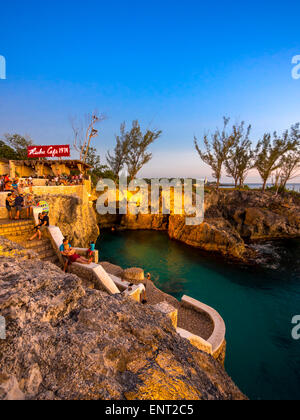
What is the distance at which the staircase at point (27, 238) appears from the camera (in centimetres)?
686

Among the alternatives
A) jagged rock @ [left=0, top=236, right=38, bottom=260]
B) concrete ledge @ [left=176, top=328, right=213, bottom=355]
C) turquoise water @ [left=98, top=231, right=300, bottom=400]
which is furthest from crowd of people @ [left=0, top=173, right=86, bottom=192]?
concrete ledge @ [left=176, top=328, right=213, bottom=355]

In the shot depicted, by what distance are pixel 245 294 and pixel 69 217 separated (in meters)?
14.0

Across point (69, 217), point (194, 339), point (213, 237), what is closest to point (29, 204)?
point (69, 217)

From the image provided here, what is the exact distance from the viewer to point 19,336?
185 cm

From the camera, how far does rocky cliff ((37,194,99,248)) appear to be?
11.7m

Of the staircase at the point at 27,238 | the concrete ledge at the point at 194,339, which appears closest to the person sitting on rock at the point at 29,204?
the staircase at the point at 27,238

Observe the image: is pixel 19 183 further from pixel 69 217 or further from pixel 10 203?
pixel 10 203

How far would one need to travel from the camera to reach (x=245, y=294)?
13.7m

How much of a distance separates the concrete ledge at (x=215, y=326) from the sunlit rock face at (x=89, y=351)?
5.04m

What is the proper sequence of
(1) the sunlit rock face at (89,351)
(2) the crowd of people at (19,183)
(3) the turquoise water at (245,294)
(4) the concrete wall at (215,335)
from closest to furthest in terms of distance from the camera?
(1) the sunlit rock face at (89,351)
(4) the concrete wall at (215,335)
(3) the turquoise water at (245,294)
(2) the crowd of people at (19,183)

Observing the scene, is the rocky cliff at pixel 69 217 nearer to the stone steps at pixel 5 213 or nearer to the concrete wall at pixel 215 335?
the stone steps at pixel 5 213

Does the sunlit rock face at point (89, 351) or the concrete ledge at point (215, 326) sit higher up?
the sunlit rock face at point (89, 351)

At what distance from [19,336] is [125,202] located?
26.8 meters
